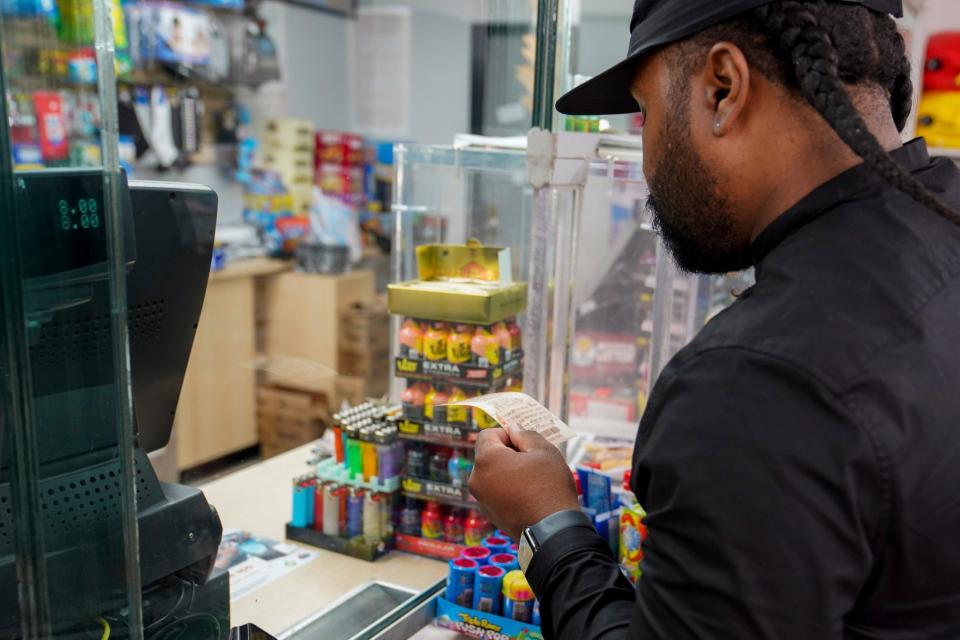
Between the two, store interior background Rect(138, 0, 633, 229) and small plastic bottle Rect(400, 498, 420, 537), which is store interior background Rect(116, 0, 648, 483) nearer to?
store interior background Rect(138, 0, 633, 229)

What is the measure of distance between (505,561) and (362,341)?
3.28m

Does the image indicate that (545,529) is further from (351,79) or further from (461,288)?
(351,79)

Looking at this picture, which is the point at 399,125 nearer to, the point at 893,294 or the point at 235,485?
the point at 235,485

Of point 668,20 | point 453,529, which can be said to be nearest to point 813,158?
point 668,20

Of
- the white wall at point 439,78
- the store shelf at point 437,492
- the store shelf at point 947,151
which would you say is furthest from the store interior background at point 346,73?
the store shelf at point 437,492

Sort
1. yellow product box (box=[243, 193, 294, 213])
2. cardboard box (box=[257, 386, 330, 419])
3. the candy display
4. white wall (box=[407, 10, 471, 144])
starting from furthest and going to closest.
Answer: white wall (box=[407, 10, 471, 144]) < yellow product box (box=[243, 193, 294, 213]) < cardboard box (box=[257, 386, 330, 419]) < the candy display

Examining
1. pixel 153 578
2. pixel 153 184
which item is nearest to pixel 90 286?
pixel 153 184

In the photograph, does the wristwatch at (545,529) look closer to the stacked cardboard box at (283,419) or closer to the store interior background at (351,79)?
the store interior background at (351,79)

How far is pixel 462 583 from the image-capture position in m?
1.50

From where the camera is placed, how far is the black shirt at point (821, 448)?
720mm

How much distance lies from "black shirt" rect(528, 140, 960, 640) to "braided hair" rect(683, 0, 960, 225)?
2.0 inches

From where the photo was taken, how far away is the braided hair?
0.78m

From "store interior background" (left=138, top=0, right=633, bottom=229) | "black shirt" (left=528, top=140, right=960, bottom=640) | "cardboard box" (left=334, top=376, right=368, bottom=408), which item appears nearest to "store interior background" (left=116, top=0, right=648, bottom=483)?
"store interior background" (left=138, top=0, right=633, bottom=229)

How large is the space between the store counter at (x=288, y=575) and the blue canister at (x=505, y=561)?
173 millimetres
